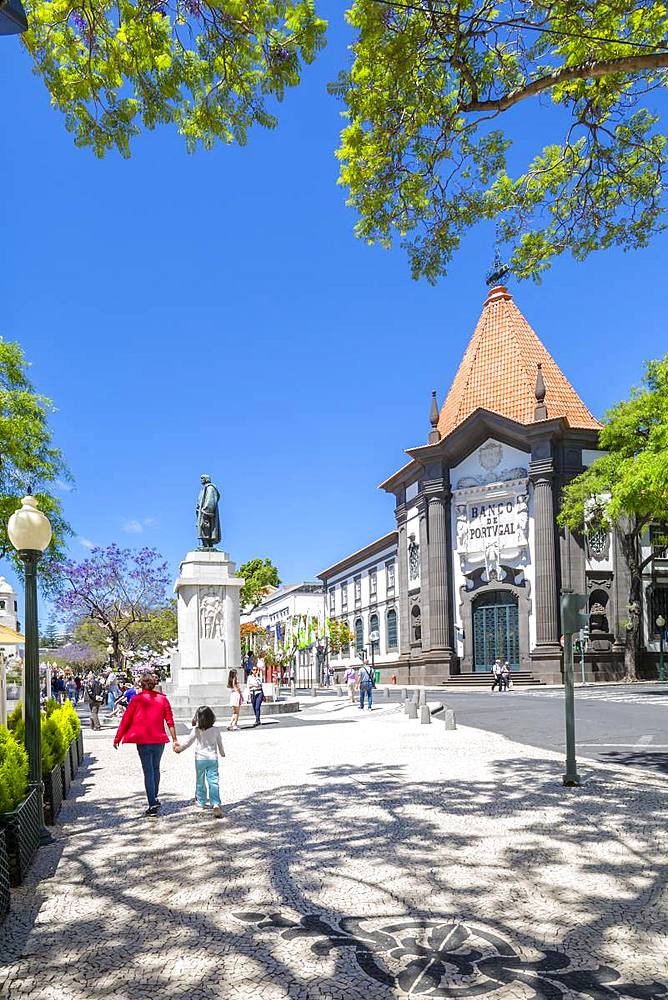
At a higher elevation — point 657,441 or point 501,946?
point 657,441

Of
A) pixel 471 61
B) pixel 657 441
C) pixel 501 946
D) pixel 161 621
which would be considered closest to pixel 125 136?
pixel 471 61

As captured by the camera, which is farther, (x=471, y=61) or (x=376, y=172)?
(x=376, y=172)

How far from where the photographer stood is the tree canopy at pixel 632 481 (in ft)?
82.7

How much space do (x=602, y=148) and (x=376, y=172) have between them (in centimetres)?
285

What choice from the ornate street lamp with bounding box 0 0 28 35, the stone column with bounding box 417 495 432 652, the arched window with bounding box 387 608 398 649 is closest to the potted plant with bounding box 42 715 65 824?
the ornate street lamp with bounding box 0 0 28 35

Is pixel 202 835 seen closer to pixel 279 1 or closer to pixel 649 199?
pixel 279 1

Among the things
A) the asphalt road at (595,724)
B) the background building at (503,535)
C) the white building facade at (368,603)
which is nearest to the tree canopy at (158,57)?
the asphalt road at (595,724)

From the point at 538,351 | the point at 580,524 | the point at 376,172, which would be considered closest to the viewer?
the point at 376,172

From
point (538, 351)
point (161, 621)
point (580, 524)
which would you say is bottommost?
point (161, 621)

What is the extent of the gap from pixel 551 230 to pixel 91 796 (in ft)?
32.5

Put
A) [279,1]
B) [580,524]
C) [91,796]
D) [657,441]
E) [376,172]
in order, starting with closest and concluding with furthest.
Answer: [279,1] → [376,172] → [91,796] → [657,441] → [580,524]

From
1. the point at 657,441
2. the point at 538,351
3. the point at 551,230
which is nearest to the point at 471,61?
the point at 551,230

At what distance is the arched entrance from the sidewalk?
116 ft

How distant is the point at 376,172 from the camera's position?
10.2 metres
